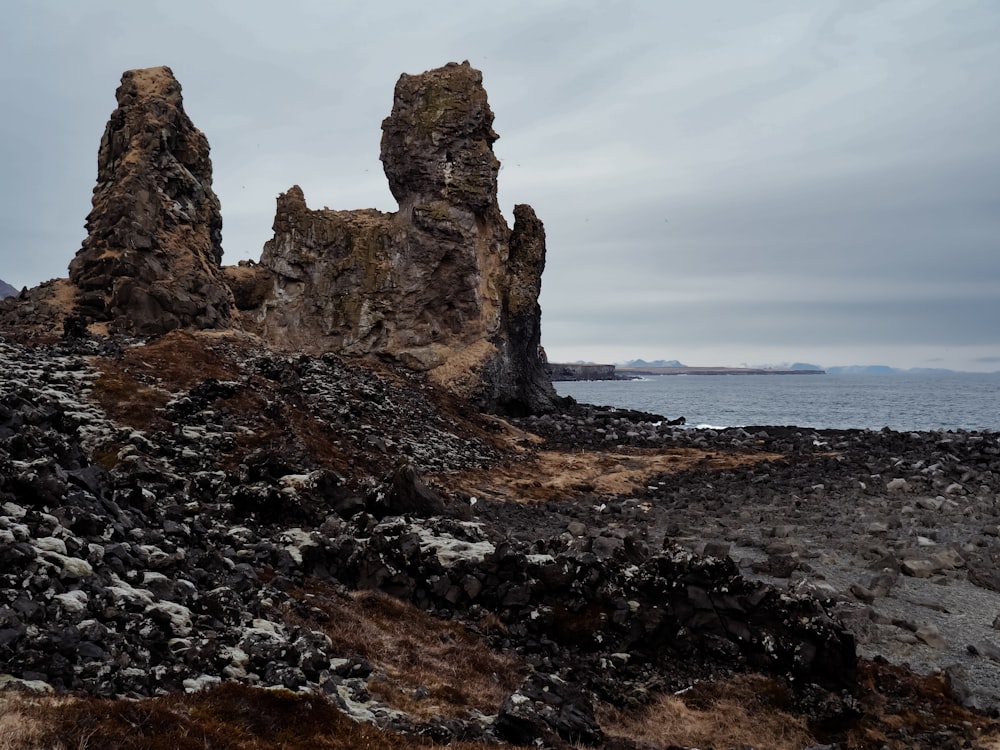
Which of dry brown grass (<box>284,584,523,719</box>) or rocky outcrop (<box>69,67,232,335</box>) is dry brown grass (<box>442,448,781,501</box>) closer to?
dry brown grass (<box>284,584,523,719</box>)

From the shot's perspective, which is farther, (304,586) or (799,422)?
(799,422)

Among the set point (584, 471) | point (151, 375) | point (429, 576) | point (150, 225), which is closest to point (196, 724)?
point (429, 576)

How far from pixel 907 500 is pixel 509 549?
22.9 metres

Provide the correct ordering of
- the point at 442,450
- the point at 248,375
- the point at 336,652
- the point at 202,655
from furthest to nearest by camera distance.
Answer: the point at 442,450
the point at 248,375
the point at 336,652
the point at 202,655

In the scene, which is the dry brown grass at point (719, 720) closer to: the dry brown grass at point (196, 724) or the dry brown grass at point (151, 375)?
the dry brown grass at point (196, 724)

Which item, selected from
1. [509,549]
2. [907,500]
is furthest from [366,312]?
[509,549]

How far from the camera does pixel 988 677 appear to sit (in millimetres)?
13391

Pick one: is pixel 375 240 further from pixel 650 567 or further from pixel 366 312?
pixel 650 567

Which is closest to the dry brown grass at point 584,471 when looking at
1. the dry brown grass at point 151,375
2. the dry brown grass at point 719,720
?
the dry brown grass at point 151,375

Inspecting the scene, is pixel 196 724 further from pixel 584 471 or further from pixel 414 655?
pixel 584 471

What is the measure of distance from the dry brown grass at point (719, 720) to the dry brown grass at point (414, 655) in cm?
206

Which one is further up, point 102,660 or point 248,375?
point 248,375

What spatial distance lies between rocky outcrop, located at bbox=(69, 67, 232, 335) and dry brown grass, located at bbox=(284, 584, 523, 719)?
1598 inches

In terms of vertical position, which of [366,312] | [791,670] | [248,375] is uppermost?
[366,312]
